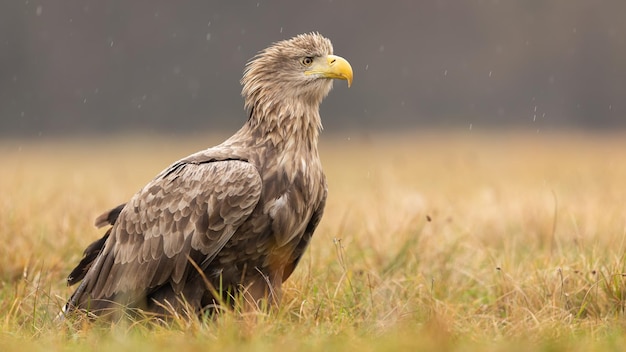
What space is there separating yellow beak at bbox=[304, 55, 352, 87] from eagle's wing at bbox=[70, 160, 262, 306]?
81 centimetres

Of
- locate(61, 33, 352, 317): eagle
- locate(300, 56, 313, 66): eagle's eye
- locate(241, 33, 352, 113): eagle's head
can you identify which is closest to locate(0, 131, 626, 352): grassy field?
locate(61, 33, 352, 317): eagle

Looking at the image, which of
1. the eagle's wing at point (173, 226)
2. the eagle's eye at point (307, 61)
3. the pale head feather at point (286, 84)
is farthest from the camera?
the eagle's eye at point (307, 61)

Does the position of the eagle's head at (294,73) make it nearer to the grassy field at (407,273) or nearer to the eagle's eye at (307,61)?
the eagle's eye at (307,61)

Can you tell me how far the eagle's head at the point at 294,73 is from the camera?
539cm

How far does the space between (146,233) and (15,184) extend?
3.92 m

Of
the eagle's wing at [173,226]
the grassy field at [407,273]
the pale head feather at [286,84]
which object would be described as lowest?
the grassy field at [407,273]

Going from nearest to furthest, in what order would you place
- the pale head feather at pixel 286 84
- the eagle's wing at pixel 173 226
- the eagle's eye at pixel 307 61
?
1. the eagle's wing at pixel 173 226
2. the pale head feather at pixel 286 84
3. the eagle's eye at pixel 307 61

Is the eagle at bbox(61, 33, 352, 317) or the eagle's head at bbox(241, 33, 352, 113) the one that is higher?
the eagle's head at bbox(241, 33, 352, 113)

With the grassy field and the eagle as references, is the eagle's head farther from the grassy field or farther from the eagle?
the grassy field

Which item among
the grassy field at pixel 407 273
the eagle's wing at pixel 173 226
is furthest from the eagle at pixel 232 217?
the grassy field at pixel 407 273

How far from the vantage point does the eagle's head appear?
5391 millimetres

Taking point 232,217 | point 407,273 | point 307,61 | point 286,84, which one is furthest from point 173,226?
point 407,273

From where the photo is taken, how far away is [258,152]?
16.8 ft

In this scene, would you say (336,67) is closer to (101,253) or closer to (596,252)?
(101,253)
